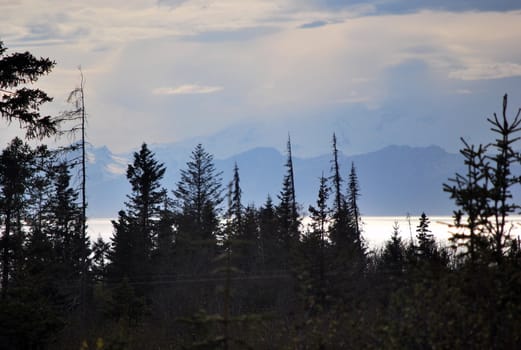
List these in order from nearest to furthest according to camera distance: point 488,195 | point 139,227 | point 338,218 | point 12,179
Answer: point 488,195 → point 12,179 → point 139,227 → point 338,218

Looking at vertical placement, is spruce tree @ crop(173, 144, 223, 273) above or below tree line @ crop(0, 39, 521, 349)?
above

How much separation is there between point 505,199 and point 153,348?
10.1 m

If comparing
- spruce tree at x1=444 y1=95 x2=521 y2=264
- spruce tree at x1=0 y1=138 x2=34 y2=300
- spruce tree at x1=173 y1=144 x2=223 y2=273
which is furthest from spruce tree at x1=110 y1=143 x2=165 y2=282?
spruce tree at x1=444 y1=95 x2=521 y2=264

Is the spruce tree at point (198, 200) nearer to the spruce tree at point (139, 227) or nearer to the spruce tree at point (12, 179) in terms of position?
the spruce tree at point (139, 227)

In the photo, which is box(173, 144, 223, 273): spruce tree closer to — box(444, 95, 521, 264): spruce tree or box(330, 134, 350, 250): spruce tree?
box(330, 134, 350, 250): spruce tree

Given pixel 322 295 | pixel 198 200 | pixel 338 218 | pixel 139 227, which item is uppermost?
pixel 198 200

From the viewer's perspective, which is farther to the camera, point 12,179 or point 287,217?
point 287,217

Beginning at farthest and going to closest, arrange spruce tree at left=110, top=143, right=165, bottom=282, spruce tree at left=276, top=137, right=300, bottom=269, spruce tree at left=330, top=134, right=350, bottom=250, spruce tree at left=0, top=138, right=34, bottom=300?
spruce tree at left=276, top=137, right=300, bottom=269
spruce tree at left=330, top=134, right=350, bottom=250
spruce tree at left=110, top=143, right=165, bottom=282
spruce tree at left=0, top=138, right=34, bottom=300

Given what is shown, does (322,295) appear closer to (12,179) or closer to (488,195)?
(488,195)

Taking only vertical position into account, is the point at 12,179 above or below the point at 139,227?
above

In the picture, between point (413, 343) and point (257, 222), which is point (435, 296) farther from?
point (257, 222)

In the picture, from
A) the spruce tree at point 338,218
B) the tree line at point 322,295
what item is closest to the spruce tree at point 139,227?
the tree line at point 322,295

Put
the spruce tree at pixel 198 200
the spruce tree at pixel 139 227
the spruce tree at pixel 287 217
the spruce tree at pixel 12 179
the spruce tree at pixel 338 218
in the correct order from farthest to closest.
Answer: the spruce tree at pixel 198 200
the spruce tree at pixel 287 217
the spruce tree at pixel 338 218
the spruce tree at pixel 139 227
the spruce tree at pixel 12 179

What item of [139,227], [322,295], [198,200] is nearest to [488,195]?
[322,295]
